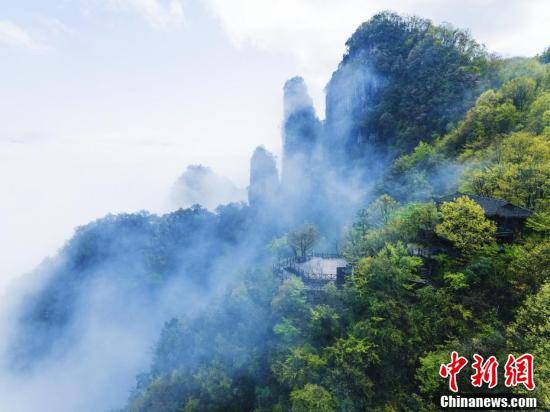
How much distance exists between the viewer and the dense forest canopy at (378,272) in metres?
16.2

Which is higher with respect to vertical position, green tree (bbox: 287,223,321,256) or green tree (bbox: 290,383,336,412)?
green tree (bbox: 287,223,321,256)

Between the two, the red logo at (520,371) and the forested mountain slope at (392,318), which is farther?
the forested mountain slope at (392,318)

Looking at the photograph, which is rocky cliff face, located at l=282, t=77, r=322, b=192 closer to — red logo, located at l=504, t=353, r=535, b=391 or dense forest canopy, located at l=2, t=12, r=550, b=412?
dense forest canopy, located at l=2, t=12, r=550, b=412

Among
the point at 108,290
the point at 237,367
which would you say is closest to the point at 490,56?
the point at 237,367

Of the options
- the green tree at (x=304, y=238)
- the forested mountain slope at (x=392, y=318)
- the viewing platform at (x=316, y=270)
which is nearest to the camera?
the forested mountain slope at (x=392, y=318)

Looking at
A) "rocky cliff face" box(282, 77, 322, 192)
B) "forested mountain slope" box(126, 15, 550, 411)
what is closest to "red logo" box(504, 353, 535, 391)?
"forested mountain slope" box(126, 15, 550, 411)

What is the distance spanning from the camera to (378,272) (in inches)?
752

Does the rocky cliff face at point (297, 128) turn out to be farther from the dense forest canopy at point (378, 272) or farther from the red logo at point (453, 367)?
the red logo at point (453, 367)

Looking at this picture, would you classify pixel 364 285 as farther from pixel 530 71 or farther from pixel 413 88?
pixel 413 88

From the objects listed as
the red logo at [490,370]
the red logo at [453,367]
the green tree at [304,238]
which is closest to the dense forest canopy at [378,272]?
the green tree at [304,238]

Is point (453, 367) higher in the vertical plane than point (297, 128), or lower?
lower

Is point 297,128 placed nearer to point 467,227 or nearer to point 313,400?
point 467,227

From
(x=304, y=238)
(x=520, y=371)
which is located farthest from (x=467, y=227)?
(x=304, y=238)

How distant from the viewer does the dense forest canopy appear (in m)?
16.2
